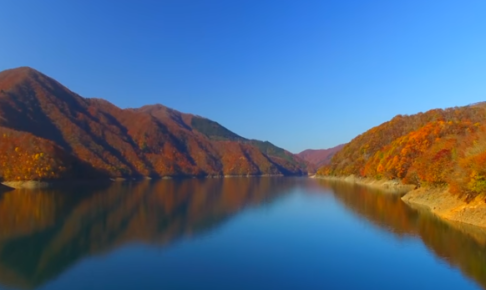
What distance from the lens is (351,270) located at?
80.8ft

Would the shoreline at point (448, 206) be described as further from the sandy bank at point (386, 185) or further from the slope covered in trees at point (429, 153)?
the sandy bank at point (386, 185)

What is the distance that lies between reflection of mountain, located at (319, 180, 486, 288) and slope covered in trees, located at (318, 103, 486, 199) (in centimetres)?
437

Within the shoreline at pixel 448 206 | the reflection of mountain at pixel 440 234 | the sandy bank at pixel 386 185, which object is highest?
the sandy bank at pixel 386 185

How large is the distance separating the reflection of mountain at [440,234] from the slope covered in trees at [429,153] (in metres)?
4.37

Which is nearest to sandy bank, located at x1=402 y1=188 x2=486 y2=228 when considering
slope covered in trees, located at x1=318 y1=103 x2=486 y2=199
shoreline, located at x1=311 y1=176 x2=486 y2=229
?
shoreline, located at x1=311 y1=176 x2=486 y2=229

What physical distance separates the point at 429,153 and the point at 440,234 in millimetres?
24885

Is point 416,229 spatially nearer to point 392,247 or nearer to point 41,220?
point 392,247

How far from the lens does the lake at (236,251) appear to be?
72.6 ft

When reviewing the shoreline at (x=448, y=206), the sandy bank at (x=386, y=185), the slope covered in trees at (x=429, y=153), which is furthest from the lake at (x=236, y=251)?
the sandy bank at (x=386, y=185)

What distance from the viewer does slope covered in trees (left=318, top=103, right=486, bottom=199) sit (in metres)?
36.8

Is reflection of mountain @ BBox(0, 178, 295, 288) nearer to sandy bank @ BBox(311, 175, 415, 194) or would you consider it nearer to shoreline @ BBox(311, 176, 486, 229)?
shoreline @ BBox(311, 176, 486, 229)

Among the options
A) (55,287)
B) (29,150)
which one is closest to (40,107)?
(29,150)

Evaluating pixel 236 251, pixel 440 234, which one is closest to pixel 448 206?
pixel 440 234

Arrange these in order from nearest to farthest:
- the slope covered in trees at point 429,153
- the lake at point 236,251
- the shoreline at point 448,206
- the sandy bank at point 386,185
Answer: the lake at point 236,251 < the shoreline at point 448,206 < the slope covered in trees at point 429,153 < the sandy bank at point 386,185
